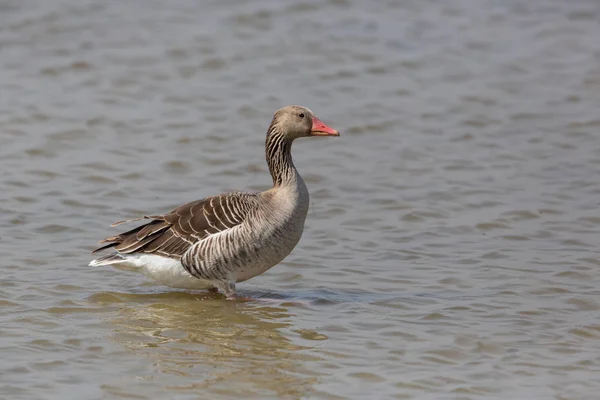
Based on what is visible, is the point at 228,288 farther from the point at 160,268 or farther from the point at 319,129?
the point at 319,129

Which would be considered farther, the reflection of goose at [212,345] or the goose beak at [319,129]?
the goose beak at [319,129]

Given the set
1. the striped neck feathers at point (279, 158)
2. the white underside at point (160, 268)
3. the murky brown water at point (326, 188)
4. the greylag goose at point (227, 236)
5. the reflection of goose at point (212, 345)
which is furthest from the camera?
the striped neck feathers at point (279, 158)

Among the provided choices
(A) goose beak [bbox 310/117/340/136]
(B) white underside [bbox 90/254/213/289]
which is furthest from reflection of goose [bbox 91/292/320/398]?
(A) goose beak [bbox 310/117/340/136]

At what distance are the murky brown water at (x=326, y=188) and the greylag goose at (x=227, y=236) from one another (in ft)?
0.92

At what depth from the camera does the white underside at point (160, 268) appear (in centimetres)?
968

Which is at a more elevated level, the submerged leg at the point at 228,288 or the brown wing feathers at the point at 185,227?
the brown wing feathers at the point at 185,227

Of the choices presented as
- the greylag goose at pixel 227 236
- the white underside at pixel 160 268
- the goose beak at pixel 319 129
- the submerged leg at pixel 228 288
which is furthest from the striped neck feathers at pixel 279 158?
the white underside at pixel 160 268

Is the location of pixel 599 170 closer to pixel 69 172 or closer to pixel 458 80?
pixel 458 80

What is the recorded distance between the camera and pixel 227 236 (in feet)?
31.5

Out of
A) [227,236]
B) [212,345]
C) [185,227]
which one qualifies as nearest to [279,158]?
[227,236]

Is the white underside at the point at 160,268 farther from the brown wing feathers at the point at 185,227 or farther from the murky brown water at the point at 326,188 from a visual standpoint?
the murky brown water at the point at 326,188

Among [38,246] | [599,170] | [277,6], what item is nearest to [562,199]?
[599,170]

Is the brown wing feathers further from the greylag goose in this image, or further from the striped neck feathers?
the striped neck feathers

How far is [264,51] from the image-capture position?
1723cm
